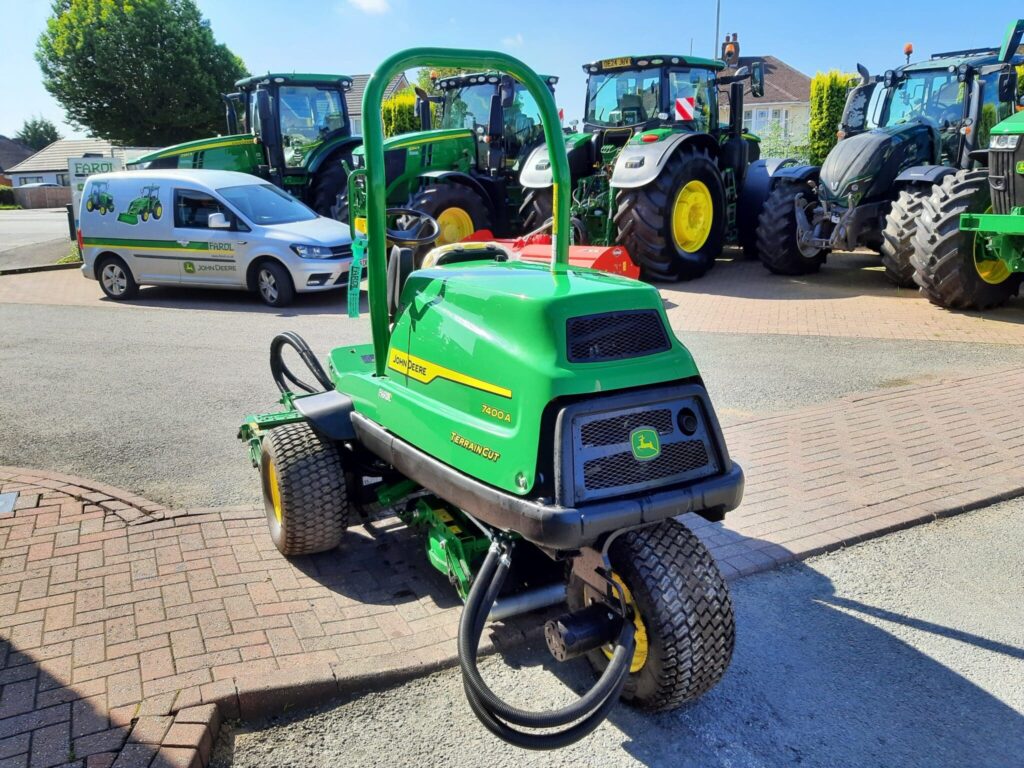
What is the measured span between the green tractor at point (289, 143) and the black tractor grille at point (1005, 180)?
970 centimetres

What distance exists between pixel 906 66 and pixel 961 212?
4266 mm

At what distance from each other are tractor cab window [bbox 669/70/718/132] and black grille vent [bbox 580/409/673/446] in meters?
10.2

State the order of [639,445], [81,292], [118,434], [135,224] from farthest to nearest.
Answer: [81,292] → [135,224] → [118,434] → [639,445]

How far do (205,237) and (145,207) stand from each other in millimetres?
1073

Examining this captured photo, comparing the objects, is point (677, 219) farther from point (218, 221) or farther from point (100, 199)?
point (100, 199)

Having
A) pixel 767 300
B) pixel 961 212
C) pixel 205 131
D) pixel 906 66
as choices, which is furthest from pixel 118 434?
pixel 205 131

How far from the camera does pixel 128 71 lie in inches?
1353

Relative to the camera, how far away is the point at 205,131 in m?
35.9

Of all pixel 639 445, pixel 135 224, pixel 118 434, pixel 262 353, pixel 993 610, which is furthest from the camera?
pixel 135 224

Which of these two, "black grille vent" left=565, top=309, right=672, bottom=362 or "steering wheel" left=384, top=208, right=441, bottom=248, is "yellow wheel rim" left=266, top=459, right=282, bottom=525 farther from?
"black grille vent" left=565, top=309, right=672, bottom=362

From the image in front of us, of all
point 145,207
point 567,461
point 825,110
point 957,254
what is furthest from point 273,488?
point 825,110

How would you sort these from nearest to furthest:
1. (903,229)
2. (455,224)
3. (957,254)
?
(957,254), (903,229), (455,224)

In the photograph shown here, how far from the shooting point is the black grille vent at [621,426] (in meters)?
2.60

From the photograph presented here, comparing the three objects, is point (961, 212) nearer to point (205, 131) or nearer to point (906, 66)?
point (906, 66)
